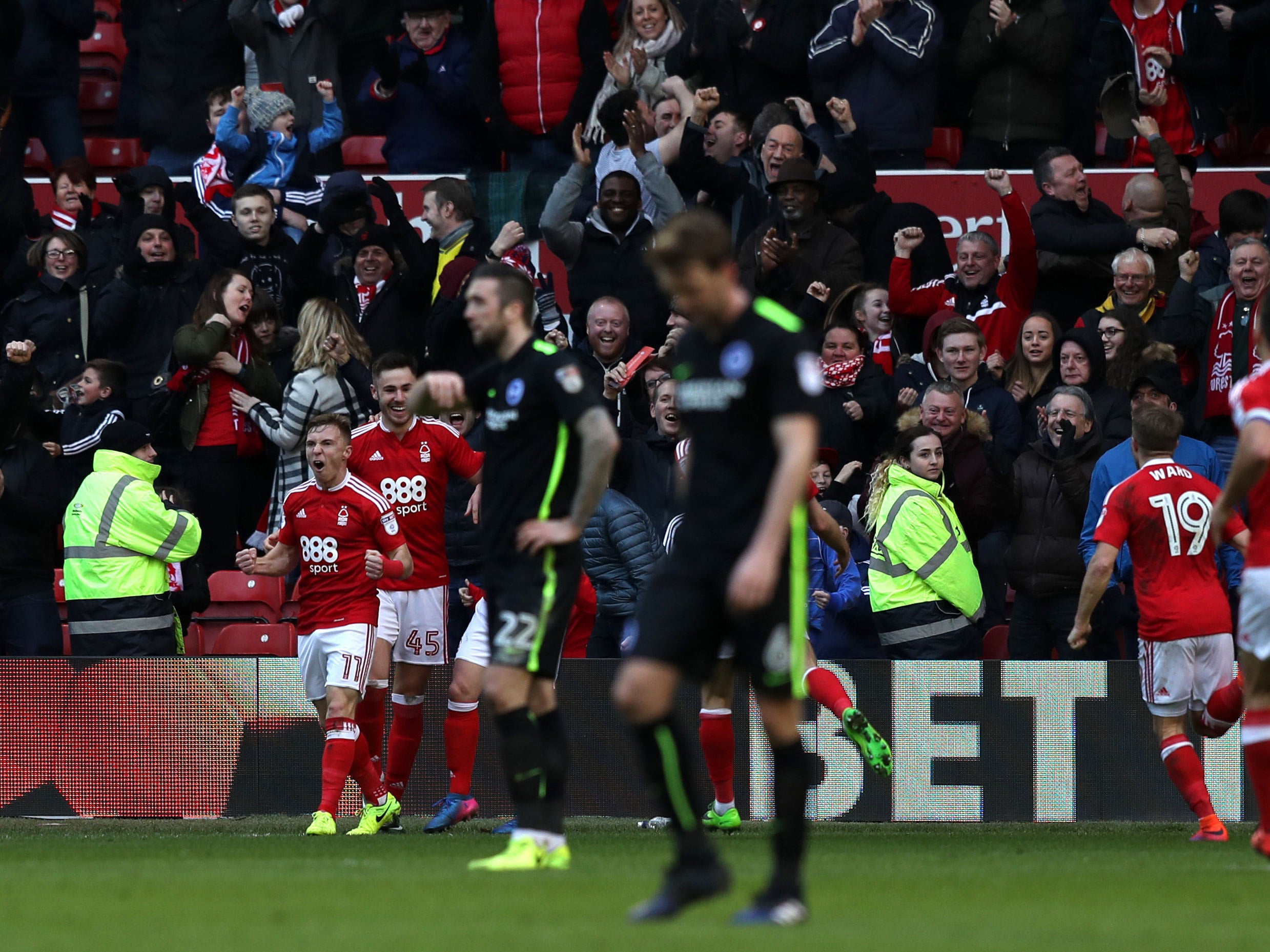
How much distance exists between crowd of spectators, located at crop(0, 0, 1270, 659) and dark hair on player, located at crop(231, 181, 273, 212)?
3 cm

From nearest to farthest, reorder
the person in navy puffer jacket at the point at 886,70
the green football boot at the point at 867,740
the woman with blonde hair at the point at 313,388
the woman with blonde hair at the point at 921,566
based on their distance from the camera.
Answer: the green football boot at the point at 867,740 < the woman with blonde hair at the point at 921,566 < the woman with blonde hair at the point at 313,388 < the person in navy puffer jacket at the point at 886,70

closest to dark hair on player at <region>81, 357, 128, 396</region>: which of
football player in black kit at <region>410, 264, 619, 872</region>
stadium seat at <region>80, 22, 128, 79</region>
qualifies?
stadium seat at <region>80, 22, 128, 79</region>

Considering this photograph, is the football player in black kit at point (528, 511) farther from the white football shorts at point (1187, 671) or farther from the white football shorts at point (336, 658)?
the white football shorts at point (1187, 671)

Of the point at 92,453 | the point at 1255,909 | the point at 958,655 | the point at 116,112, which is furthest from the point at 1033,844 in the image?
the point at 116,112

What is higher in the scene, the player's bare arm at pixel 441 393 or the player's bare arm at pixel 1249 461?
the player's bare arm at pixel 441 393

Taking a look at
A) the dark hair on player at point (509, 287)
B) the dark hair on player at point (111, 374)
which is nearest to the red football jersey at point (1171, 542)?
the dark hair on player at point (509, 287)

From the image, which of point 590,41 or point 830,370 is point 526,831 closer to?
point 830,370

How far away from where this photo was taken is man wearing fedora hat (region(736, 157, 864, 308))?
14.0m

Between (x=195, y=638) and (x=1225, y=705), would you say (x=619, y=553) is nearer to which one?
(x=195, y=638)

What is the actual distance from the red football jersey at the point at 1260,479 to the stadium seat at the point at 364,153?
10.6m

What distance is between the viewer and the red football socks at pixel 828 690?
36.5ft

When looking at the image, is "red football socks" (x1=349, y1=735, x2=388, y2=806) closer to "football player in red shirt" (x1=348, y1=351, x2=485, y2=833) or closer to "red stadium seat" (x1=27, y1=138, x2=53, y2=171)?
"football player in red shirt" (x1=348, y1=351, x2=485, y2=833)

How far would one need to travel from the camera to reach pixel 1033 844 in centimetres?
1013

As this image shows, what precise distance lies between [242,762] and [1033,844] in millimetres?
5111
